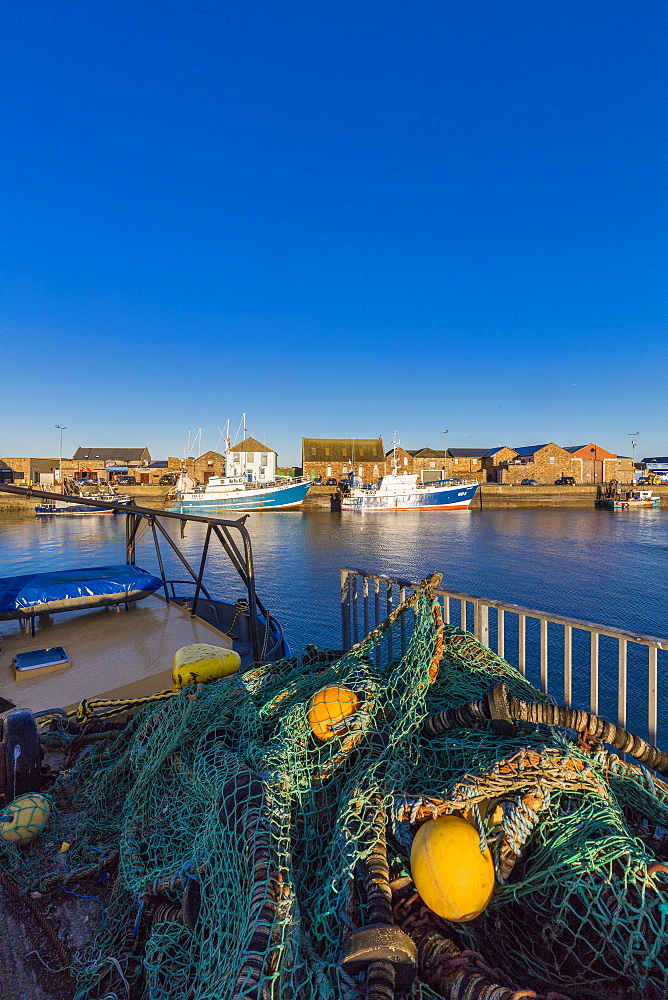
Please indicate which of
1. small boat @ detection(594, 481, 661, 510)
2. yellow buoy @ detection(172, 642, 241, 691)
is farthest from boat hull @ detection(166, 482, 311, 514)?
yellow buoy @ detection(172, 642, 241, 691)

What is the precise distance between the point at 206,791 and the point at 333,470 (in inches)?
3441

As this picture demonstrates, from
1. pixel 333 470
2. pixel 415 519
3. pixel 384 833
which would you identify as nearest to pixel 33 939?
pixel 384 833

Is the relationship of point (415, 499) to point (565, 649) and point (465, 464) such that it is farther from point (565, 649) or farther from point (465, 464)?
point (565, 649)

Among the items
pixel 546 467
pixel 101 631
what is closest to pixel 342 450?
pixel 546 467

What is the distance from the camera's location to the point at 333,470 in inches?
3533

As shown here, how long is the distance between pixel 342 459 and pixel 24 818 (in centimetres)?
8833

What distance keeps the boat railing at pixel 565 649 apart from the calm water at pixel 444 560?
0.47 ft

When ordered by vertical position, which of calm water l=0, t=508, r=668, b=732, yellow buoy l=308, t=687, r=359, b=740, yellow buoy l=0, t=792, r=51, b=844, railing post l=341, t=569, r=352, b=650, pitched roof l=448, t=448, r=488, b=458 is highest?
pitched roof l=448, t=448, r=488, b=458

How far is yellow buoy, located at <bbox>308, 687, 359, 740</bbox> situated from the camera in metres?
2.69

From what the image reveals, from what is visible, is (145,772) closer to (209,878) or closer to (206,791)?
(206,791)

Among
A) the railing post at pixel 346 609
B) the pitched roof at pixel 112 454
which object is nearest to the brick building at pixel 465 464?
the pitched roof at pixel 112 454

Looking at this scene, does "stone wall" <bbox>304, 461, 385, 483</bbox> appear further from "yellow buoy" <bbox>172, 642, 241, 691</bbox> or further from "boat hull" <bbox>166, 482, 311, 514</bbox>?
"yellow buoy" <bbox>172, 642, 241, 691</bbox>

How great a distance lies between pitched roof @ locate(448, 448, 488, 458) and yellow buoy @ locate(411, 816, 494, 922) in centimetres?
9891

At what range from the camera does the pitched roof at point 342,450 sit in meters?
90.8
